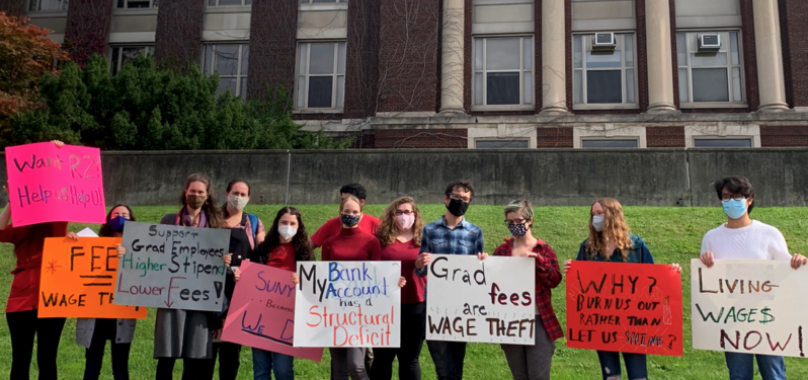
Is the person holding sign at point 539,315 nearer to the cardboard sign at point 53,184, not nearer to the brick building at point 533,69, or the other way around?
the cardboard sign at point 53,184

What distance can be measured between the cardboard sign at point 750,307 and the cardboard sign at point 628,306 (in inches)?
9.0

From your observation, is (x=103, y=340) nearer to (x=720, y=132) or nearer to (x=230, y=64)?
(x=230, y=64)

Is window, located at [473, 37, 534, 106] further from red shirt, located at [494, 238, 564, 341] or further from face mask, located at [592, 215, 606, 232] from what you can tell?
red shirt, located at [494, 238, 564, 341]

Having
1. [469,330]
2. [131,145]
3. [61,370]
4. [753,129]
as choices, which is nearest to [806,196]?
[753,129]

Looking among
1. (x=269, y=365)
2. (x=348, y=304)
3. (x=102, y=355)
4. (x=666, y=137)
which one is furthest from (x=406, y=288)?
(x=666, y=137)

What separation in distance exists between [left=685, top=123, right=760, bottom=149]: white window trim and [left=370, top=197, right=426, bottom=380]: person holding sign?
1721 centimetres

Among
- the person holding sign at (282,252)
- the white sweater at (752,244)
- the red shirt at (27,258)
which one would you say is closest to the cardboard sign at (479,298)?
the person holding sign at (282,252)

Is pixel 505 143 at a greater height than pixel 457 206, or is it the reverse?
pixel 505 143

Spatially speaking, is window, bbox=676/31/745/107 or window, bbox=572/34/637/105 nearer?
window, bbox=676/31/745/107

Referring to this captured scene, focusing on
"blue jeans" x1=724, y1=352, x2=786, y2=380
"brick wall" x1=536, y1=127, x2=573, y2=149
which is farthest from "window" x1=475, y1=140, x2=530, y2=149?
"blue jeans" x1=724, y1=352, x2=786, y2=380

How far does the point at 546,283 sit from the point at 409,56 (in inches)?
683

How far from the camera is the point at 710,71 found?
70.1ft

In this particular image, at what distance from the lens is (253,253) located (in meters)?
5.61

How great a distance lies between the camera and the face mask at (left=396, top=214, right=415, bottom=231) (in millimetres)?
5516
